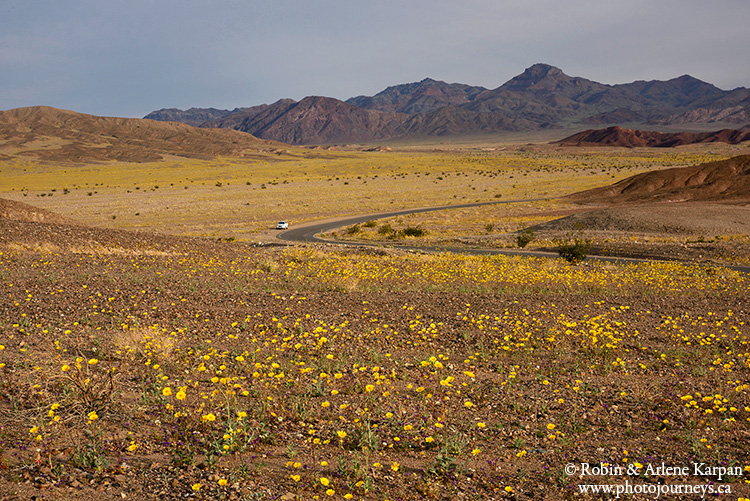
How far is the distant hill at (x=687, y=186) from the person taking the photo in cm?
5381

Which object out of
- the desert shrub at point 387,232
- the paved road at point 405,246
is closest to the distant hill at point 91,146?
the paved road at point 405,246

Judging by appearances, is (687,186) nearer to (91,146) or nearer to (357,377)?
(357,377)

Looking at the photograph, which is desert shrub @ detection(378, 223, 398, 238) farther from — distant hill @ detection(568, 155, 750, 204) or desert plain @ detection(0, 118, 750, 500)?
distant hill @ detection(568, 155, 750, 204)

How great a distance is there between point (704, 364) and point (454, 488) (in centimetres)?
607

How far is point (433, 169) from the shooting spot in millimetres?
117438

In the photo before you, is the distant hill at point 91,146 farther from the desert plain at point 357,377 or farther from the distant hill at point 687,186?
the desert plain at point 357,377

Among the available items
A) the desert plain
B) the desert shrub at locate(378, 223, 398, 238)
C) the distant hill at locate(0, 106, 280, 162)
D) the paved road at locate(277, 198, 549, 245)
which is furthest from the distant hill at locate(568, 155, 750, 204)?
the distant hill at locate(0, 106, 280, 162)

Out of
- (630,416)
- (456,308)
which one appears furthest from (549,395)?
(456,308)

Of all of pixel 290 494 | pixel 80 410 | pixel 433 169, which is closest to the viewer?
pixel 290 494

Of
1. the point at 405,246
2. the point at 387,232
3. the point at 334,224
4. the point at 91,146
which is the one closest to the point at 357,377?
the point at 405,246

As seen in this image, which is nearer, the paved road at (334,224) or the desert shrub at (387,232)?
the paved road at (334,224)

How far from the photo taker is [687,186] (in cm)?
5812

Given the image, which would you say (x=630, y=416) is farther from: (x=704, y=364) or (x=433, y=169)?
(x=433, y=169)

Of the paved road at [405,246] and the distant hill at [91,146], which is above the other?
the distant hill at [91,146]
